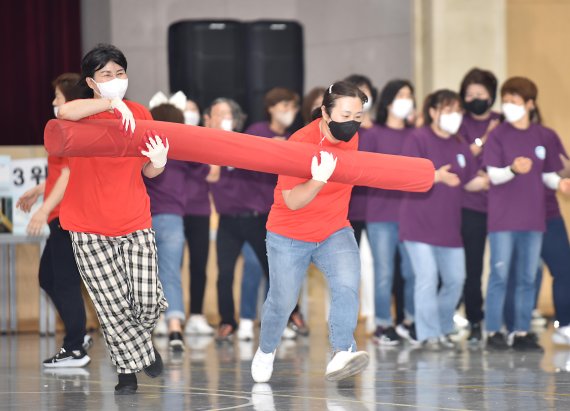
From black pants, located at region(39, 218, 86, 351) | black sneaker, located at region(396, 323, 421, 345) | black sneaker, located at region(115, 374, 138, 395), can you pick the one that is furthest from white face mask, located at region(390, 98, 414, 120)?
black sneaker, located at region(115, 374, 138, 395)

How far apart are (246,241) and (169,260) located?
98 centimetres

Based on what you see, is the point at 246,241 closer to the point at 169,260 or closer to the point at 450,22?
the point at 169,260

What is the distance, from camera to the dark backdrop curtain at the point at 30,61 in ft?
38.3

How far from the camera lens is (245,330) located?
8242 millimetres

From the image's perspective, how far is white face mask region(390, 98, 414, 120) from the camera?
7.75m

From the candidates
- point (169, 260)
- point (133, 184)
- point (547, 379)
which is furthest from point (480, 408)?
point (169, 260)

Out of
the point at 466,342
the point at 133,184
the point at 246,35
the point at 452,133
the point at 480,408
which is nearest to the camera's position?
the point at 480,408

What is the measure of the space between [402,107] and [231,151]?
2.66 m

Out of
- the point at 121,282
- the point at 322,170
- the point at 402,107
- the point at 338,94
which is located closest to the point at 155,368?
the point at 121,282

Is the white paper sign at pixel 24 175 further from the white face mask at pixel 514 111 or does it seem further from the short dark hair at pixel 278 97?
the white face mask at pixel 514 111

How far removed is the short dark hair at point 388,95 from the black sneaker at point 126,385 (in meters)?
2.94

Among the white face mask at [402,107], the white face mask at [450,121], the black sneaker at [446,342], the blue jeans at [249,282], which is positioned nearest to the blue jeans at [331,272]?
the white face mask at [450,121]

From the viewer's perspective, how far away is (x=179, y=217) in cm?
770

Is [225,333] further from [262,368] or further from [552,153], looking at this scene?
[552,153]
